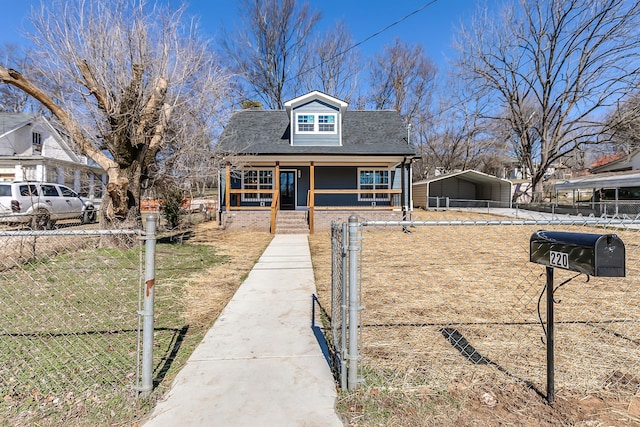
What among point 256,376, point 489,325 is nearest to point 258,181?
point 489,325

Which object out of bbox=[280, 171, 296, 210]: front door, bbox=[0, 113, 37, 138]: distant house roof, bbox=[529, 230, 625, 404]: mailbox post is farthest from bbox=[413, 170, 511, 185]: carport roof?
bbox=[0, 113, 37, 138]: distant house roof

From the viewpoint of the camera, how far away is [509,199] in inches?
1091

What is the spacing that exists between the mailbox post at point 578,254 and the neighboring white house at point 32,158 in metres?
19.3

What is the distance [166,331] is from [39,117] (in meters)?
10.0

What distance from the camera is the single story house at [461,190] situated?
27.5m

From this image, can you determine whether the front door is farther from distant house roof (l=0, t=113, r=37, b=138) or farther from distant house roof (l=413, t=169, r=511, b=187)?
distant house roof (l=0, t=113, r=37, b=138)

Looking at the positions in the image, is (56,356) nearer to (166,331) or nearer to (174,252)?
(166,331)

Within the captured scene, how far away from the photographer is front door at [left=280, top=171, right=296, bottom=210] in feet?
56.5

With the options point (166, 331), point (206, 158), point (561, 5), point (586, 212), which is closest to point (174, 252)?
point (206, 158)

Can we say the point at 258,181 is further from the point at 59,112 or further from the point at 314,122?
the point at 59,112

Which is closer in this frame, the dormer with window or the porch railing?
the porch railing

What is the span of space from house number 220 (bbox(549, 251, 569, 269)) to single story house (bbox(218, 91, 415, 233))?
1157 cm

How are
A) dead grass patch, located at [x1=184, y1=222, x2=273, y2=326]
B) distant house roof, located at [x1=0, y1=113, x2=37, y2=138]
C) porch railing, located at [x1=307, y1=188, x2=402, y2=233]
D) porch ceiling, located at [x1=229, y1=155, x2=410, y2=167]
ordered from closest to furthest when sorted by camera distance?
dead grass patch, located at [x1=184, y1=222, x2=273, y2=326], porch railing, located at [x1=307, y1=188, x2=402, y2=233], porch ceiling, located at [x1=229, y1=155, x2=410, y2=167], distant house roof, located at [x1=0, y1=113, x2=37, y2=138]

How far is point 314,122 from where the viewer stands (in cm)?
1611
